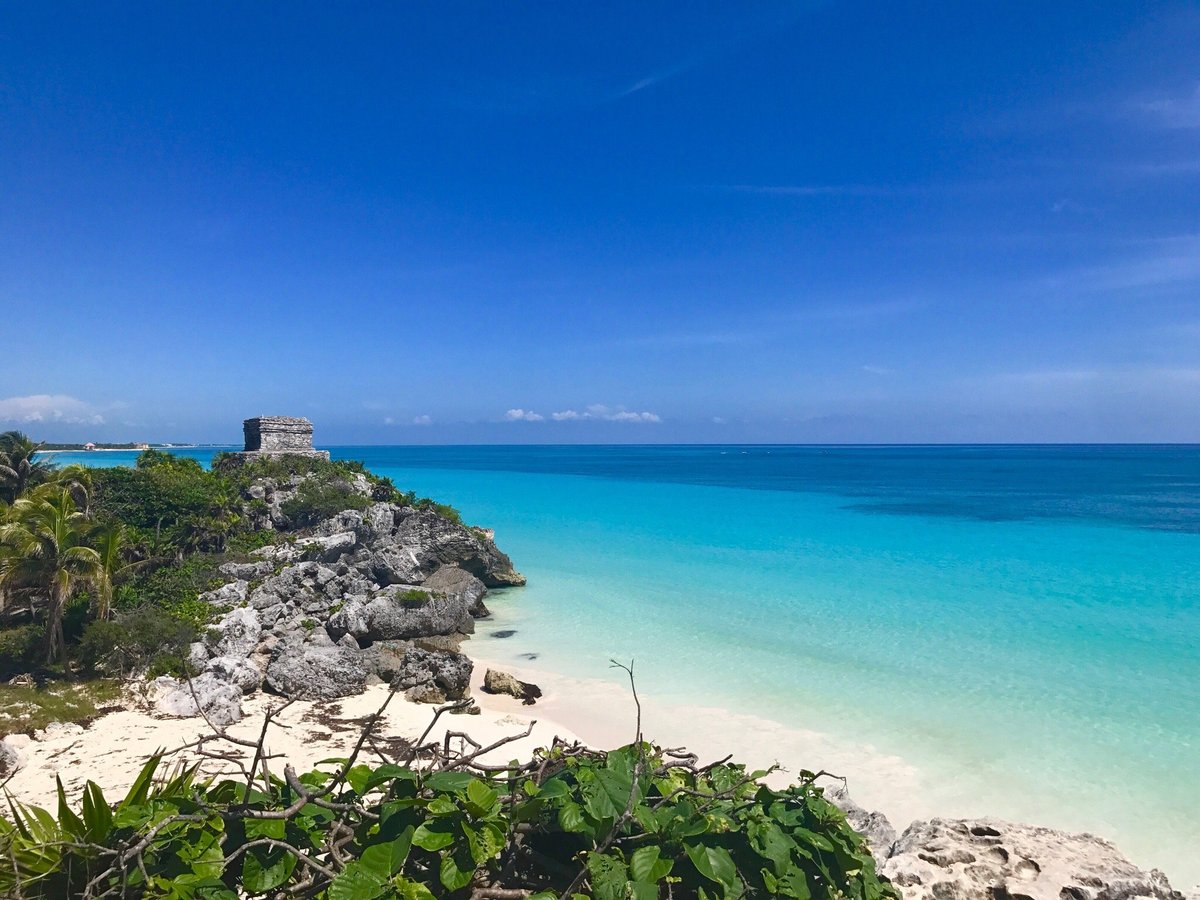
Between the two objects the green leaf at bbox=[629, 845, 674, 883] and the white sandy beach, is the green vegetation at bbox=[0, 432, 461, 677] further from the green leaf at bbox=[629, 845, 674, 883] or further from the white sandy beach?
the green leaf at bbox=[629, 845, 674, 883]

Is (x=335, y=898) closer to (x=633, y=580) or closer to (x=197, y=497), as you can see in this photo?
(x=633, y=580)

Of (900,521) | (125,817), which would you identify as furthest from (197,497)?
(900,521)

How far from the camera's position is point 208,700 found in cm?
870

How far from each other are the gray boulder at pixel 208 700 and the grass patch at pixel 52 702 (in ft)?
2.36

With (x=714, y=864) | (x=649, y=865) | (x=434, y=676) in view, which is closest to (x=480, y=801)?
(x=649, y=865)

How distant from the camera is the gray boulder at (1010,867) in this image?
12.3 feet

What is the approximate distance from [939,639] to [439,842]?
13131 millimetres

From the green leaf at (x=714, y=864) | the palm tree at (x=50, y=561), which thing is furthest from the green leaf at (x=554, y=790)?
the palm tree at (x=50, y=561)

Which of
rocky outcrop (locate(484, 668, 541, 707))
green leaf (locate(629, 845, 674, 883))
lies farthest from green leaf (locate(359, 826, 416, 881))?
rocky outcrop (locate(484, 668, 541, 707))

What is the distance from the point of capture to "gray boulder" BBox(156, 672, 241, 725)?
8594mm

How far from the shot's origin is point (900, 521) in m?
31.5

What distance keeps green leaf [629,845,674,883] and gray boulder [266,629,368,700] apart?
8.87 metres

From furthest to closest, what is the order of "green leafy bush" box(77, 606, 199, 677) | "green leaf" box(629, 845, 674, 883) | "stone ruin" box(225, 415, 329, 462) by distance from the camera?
1. "stone ruin" box(225, 415, 329, 462)
2. "green leafy bush" box(77, 606, 199, 677)
3. "green leaf" box(629, 845, 674, 883)

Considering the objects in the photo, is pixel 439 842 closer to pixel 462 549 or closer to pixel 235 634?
pixel 235 634
